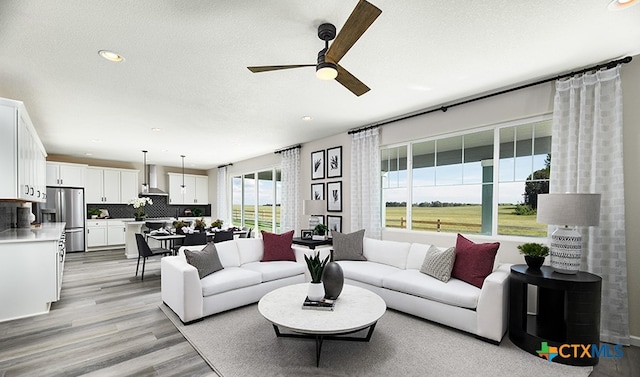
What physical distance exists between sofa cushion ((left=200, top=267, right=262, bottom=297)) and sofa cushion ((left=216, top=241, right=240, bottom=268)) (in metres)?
0.18

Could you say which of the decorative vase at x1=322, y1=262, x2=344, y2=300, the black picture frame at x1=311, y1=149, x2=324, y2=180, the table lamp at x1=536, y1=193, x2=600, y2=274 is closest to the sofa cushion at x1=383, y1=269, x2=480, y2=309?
the table lamp at x1=536, y1=193, x2=600, y2=274

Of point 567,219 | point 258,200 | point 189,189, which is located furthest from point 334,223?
point 189,189

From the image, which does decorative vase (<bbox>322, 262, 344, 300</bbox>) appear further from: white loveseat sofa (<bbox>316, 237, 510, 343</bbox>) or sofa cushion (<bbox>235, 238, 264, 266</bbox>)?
sofa cushion (<bbox>235, 238, 264, 266</bbox>)

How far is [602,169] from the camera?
2758mm

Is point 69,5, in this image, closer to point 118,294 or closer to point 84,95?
point 84,95

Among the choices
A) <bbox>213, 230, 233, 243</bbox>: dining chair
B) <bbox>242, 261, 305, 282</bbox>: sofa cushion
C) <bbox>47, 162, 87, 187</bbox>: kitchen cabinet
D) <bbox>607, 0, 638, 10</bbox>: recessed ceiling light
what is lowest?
<bbox>242, 261, 305, 282</bbox>: sofa cushion

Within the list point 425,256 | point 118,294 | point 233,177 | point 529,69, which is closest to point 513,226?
point 425,256

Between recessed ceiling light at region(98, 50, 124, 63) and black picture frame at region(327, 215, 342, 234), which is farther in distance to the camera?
black picture frame at region(327, 215, 342, 234)

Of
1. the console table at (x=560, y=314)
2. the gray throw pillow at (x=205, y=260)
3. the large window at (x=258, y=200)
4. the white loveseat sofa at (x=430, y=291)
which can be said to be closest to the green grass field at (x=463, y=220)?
the white loveseat sofa at (x=430, y=291)

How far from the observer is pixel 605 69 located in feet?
9.07

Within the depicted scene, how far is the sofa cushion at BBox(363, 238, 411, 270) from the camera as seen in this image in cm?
394

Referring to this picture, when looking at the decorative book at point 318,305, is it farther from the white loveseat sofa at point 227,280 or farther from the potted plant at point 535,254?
the potted plant at point 535,254

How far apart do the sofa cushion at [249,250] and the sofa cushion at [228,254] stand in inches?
2.9

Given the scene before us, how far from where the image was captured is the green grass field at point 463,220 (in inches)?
134
